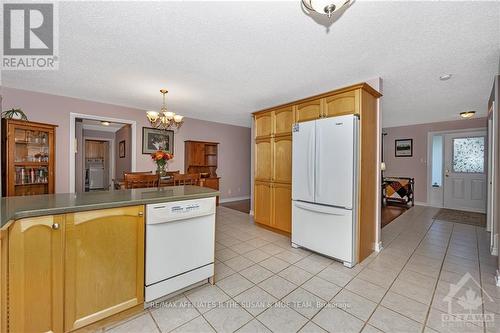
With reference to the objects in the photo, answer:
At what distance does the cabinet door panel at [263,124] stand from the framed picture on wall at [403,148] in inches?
192

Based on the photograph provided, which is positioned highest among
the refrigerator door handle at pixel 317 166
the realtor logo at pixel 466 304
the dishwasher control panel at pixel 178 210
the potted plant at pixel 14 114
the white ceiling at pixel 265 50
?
the white ceiling at pixel 265 50

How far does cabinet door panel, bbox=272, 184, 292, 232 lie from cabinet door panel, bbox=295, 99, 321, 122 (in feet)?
3.60

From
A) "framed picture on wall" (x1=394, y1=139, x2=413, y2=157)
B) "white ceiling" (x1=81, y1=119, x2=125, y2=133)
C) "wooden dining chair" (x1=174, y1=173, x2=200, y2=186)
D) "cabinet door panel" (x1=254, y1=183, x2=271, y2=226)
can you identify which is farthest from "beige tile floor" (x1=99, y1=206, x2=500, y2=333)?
"white ceiling" (x1=81, y1=119, x2=125, y2=133)

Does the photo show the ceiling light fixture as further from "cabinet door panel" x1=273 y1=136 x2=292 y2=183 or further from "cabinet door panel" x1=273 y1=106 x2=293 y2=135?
"cabinet door panel" x1=273 y1=136 x2=292 y2=183

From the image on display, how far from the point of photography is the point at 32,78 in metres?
2.92

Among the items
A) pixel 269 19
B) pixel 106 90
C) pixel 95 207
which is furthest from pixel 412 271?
pixel 106 90

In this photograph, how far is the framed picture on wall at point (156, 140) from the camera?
4.69 m

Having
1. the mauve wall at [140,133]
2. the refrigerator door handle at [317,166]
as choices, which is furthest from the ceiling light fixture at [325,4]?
the mauve wall at [140,133]

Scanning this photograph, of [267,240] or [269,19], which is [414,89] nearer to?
[269,19]

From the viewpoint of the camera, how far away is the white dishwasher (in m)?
1.62

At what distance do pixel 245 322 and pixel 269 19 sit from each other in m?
2.39

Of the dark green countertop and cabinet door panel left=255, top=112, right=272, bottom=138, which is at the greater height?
cabinet door panel left=255, top=112, right=272, bottom=138

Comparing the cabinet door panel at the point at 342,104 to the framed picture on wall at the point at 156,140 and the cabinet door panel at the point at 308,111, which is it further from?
the framed picture on wall at the point at 156,140

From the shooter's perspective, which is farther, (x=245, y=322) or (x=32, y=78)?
(x=32, y=78)
